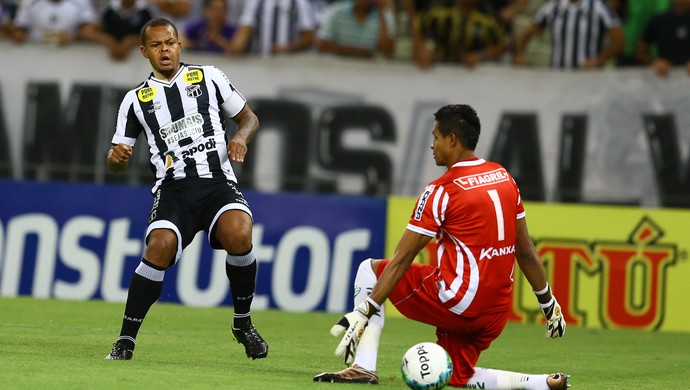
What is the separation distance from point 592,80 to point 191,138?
24.0 feet

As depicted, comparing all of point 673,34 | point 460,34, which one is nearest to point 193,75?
point 460,34

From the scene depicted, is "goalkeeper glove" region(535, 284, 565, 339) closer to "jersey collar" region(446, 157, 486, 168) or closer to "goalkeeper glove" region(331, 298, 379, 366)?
"jersey collar" region(446, 157, 486, 168)

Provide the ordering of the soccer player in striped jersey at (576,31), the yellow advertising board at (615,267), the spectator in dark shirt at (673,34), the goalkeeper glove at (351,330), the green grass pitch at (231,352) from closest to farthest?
the goalkeeper glove at (351,330) → the green grass pitch at (231,352) → the yellow advertising board at (615,267) → the spectator in dark shirt at (673,34) → the soccer player in striped jersey at (576,31)

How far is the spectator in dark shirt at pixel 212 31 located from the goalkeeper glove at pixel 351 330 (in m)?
8.72

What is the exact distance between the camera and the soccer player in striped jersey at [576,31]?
15.8 meters

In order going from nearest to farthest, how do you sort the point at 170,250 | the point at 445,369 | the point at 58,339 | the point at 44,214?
1. the point at 445,369
2. the point at 170,250
3. the point at 58,339
4. the point at 44,214

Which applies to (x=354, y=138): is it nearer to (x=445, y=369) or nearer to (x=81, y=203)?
(x=81, y=203)

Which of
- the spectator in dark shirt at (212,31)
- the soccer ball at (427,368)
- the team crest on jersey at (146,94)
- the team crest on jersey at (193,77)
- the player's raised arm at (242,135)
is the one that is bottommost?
the soccer ball at (427,368)

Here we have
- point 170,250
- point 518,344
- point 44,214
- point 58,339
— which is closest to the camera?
point 170,250

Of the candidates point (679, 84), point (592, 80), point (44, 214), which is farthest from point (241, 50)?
point (679, 84)

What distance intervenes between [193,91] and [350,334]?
8.91 ft

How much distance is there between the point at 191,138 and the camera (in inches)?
357

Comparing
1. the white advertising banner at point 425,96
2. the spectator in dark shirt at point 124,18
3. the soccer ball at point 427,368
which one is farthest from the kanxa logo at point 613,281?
the soccer ball at point 427,368

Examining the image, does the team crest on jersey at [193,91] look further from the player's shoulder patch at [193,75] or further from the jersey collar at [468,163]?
the jersey collar at [468,163]
